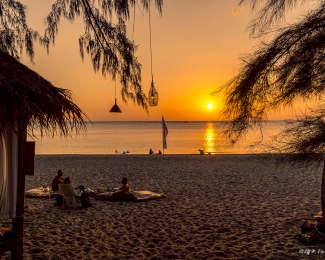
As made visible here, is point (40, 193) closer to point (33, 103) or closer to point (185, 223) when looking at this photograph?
point (185, 223)

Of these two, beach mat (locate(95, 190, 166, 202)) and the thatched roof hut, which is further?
beach mat (locate(95, 190, 166, 202))

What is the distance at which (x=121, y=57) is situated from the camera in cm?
476

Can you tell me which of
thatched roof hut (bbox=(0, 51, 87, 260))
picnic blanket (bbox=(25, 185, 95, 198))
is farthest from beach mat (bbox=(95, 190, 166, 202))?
thatched roof hut (bbox=(0, 51, 87, 260))

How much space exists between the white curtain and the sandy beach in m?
1.10

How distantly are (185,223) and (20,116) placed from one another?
415 cm

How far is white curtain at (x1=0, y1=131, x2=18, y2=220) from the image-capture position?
14.1 feet

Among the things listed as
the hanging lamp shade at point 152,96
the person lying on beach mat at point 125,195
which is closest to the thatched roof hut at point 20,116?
the hanging lamp shade at point 152,96

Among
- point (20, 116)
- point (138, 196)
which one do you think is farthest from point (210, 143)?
point (20, 116)

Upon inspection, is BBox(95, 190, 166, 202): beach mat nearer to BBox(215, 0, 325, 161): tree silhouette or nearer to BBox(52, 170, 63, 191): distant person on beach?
BBox(52, 170, 63, 191): distant person on beach

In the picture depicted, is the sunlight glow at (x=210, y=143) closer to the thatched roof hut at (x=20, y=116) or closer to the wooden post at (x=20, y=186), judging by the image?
the thatched roof hut at (x=20, y=116)

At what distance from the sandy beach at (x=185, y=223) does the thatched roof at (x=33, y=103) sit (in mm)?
1996

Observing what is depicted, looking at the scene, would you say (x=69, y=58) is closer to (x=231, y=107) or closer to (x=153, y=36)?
(x=153, y=36)

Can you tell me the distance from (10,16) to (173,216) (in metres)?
5.02

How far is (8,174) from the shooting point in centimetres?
439
